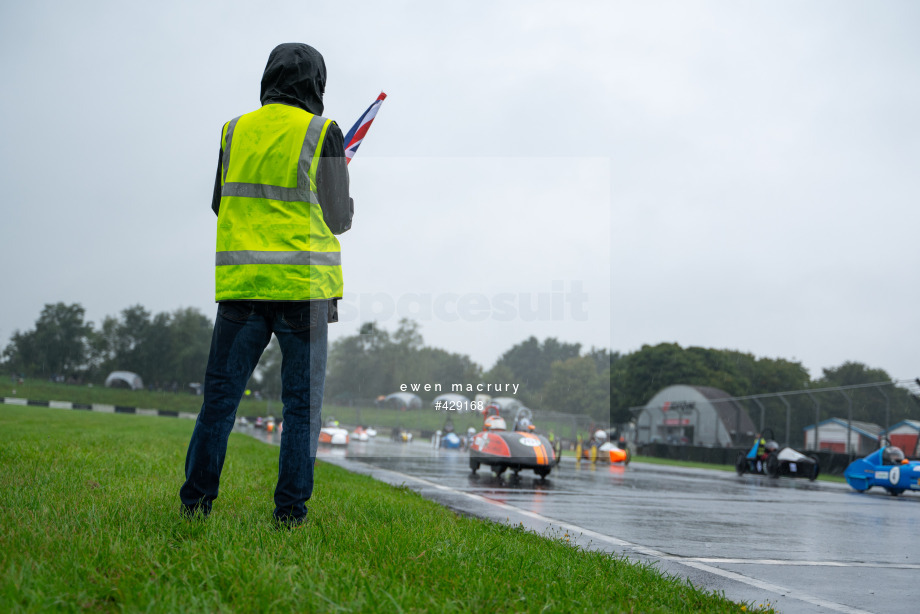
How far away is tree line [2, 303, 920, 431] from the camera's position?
38562 mm

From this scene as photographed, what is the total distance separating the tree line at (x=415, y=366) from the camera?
3856 centimetres

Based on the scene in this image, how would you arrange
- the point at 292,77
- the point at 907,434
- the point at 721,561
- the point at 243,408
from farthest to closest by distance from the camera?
the point at 243,408 < the point at 907,434 < the point at 721,561 < the point at 292,77

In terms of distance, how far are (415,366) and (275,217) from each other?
1224 inches

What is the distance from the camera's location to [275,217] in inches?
123

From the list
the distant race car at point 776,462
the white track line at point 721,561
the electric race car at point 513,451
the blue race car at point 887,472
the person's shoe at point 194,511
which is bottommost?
the distant race car at point 776,462

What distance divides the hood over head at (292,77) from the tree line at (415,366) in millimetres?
22358

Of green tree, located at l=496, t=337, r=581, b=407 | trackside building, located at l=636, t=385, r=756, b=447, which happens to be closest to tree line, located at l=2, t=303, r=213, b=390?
green tree, located at l=496, t=337, r=581, b=407

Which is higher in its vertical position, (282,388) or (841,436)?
(282,388)

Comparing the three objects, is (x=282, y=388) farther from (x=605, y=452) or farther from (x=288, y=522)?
(x=605, y=452)

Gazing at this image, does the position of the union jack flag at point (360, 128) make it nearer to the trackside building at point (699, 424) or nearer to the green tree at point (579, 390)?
the trackside building at point (699, 424)

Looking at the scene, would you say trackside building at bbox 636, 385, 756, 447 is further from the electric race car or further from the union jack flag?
the union jack flag

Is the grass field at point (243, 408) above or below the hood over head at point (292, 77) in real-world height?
below

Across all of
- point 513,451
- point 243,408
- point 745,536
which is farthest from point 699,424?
point 243,408

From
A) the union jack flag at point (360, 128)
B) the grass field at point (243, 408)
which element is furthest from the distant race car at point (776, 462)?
the union jack flag at point (360, 128)
